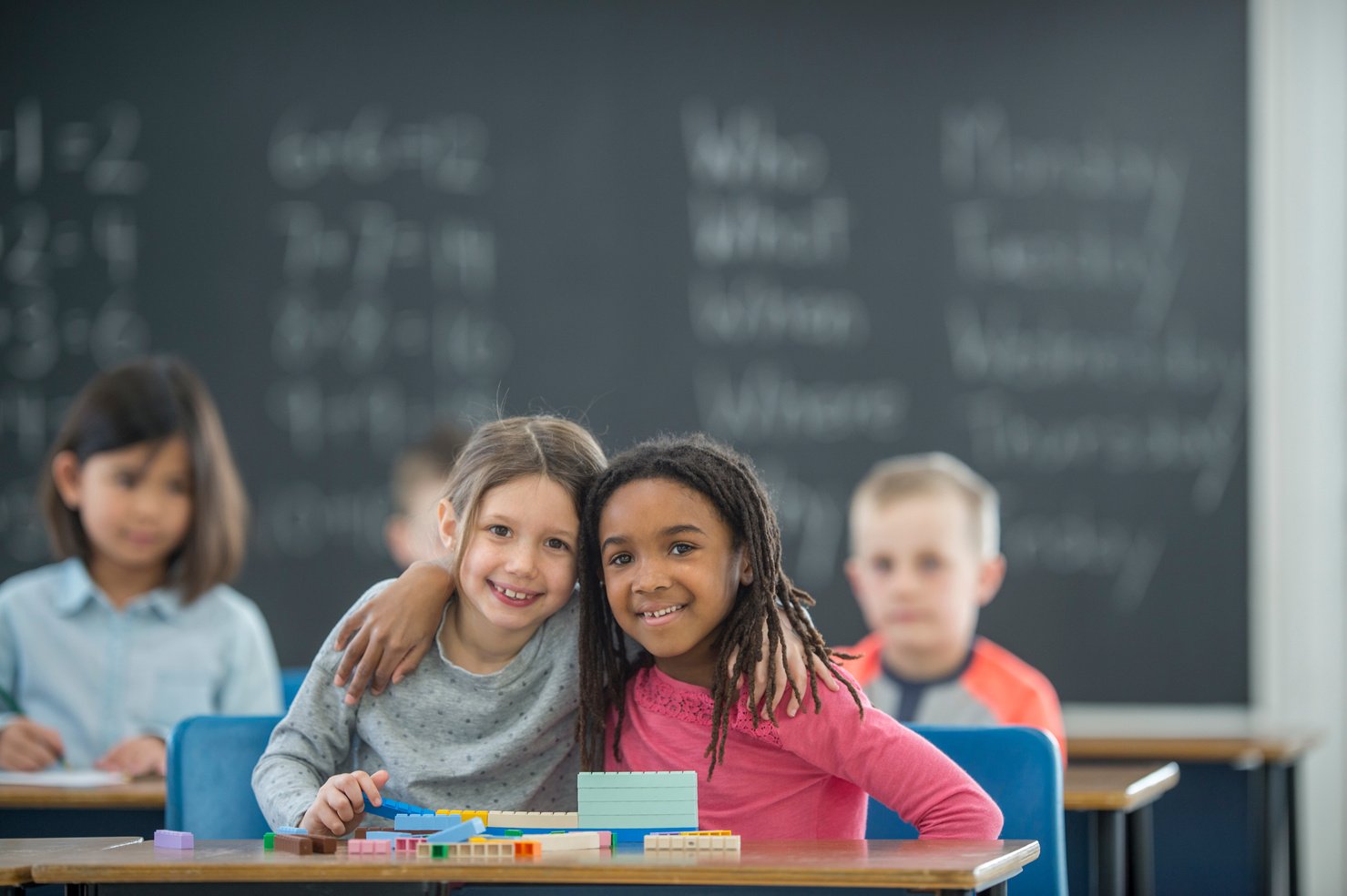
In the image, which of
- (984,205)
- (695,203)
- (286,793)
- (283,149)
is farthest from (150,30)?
(286,793)

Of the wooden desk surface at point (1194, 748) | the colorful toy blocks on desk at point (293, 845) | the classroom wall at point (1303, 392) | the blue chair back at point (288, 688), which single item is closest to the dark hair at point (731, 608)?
the colorful toy blocks on desk at point (293, 845)

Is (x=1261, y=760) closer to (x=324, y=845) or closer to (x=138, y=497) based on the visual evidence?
(x=138, y=497)

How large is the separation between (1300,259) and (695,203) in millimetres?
1688

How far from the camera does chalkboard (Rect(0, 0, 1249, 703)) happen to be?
4512 mm

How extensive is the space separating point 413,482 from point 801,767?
2.57 meters

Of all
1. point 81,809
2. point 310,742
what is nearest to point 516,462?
point 310,742

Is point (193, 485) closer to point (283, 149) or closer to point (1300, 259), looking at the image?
point (283, 149)

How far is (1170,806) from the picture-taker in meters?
4.17

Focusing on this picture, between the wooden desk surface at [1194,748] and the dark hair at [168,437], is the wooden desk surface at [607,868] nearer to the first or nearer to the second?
the dark hair at [168,437]

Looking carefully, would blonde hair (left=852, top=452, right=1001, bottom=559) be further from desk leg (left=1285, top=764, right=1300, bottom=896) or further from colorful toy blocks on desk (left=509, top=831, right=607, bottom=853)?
colorful toy blocks on desk (left=509, top=831, right=607, bottom=853)

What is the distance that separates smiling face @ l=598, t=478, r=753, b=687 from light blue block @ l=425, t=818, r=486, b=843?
1.40 feet

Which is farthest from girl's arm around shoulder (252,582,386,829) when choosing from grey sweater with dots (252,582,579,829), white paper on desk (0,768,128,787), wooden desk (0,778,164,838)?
white paper on desk (0,768,128,787)

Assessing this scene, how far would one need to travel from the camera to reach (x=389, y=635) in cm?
209

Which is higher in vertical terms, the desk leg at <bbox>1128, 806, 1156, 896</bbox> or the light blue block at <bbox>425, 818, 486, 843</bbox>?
the light blue block at <bbox>425, 818, 486, 843</bbox>
